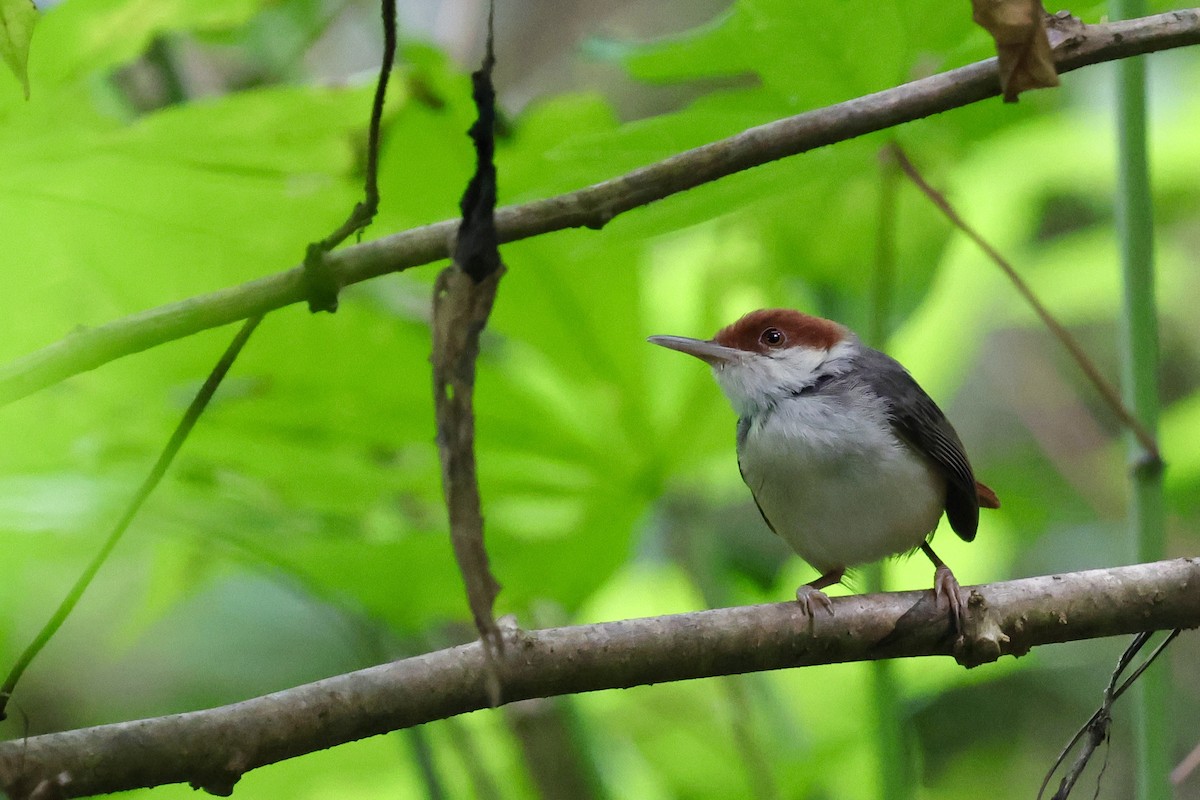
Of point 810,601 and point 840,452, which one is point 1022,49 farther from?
point 840,452

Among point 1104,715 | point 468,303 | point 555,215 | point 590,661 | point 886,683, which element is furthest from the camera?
point 886,683

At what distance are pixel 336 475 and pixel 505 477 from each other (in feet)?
1.38

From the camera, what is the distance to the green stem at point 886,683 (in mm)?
1838

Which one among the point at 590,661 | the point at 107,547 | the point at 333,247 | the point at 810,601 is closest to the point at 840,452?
the point at 810,601

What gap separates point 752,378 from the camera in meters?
2.53

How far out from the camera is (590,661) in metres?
1.37

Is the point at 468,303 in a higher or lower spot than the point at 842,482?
higher

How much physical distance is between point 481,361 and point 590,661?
0.99 m

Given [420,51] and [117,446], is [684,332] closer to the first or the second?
[420,51]

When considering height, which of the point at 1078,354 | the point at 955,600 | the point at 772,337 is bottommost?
the point at 772,337

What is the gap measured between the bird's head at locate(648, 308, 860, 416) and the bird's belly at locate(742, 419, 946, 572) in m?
0.13

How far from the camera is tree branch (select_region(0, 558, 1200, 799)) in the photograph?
47.7 inches

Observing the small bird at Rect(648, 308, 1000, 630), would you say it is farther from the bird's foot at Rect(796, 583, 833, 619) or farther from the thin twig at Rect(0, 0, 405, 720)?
the thin twig at Rect(0, 0, 405, 720)

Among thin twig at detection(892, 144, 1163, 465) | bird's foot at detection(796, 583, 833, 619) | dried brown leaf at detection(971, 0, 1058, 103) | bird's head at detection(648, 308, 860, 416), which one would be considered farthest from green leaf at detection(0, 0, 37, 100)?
bird's head at detection(648, 308, 860, 416)
